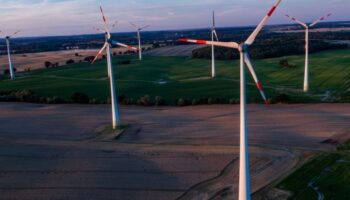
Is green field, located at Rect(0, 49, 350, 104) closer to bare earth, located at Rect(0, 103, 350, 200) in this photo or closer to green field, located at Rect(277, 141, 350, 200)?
bare earth, located at Rect(0, 103, 350, 200)

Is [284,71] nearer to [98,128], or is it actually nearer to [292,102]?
[292,102]

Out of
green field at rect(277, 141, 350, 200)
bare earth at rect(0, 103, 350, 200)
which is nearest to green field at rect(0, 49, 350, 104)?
bare earth at rect(0, 103, 350, 200)

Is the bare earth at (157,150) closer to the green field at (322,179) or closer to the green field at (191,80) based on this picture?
the green field at (322,179)

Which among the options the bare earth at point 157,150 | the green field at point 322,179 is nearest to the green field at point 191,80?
the bare earth at point 157,150

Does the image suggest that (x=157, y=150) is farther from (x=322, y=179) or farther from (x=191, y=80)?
(x=191, y=80)

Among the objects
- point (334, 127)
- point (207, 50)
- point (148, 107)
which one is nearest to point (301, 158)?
point (334, 127)
